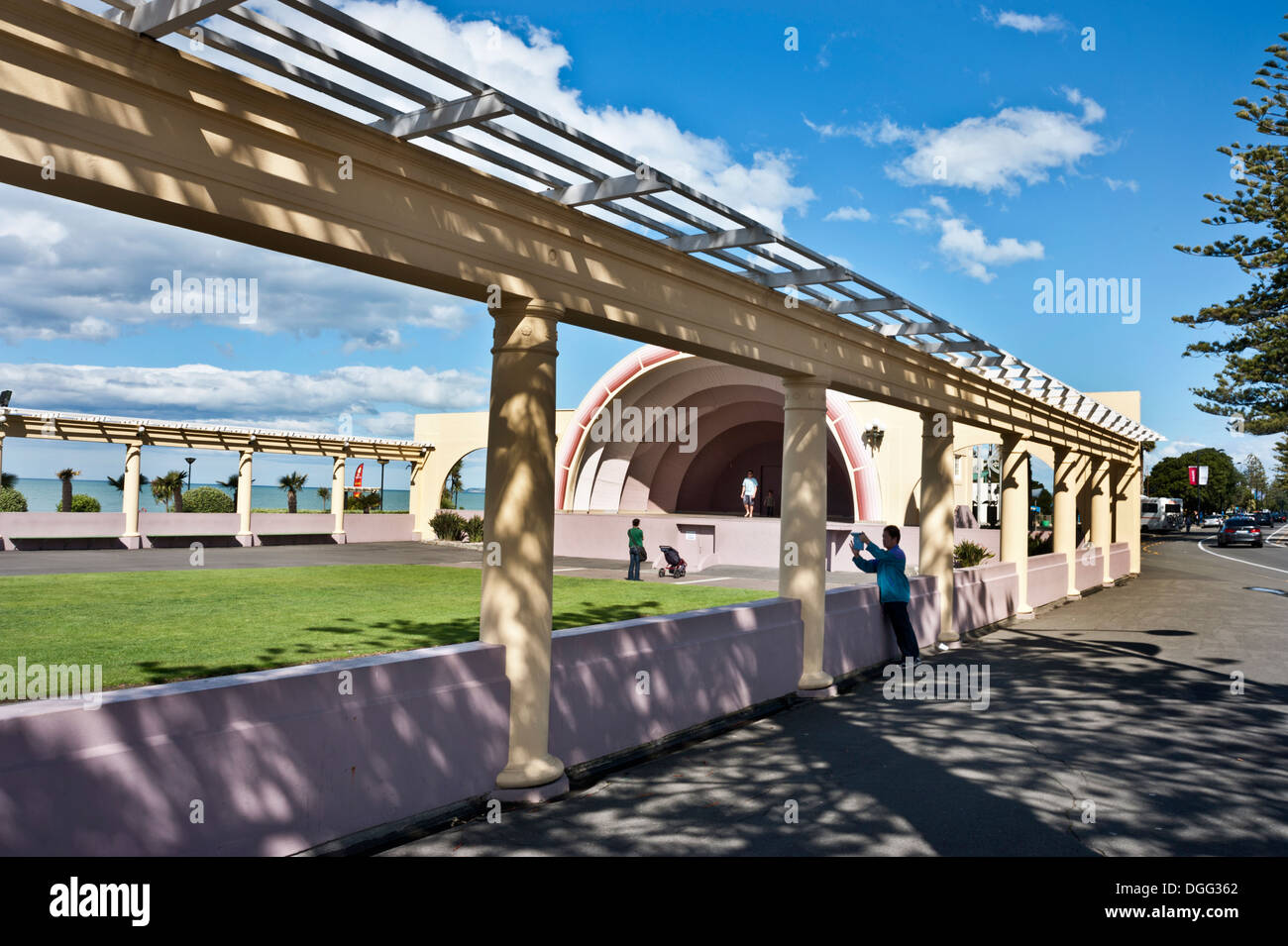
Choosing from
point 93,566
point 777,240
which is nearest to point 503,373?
point 777,240

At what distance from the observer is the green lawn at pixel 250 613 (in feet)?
34.2

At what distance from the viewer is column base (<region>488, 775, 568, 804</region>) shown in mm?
5648

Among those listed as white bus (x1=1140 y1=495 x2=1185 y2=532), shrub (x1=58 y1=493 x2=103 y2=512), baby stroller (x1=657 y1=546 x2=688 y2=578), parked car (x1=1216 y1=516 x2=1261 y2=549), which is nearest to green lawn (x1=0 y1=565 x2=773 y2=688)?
baby stroller (x1=657 y1=546 x2=688 y2=578)

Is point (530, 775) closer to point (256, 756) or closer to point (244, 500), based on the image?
point (256, 756)

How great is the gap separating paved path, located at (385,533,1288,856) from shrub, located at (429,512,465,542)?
99.5 feet

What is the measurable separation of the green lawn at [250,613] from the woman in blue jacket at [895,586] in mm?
5244

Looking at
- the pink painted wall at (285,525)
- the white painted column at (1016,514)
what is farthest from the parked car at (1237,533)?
the pink painted wall at (285,525)

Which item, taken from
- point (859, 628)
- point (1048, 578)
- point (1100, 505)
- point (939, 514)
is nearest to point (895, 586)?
point (859, 628)

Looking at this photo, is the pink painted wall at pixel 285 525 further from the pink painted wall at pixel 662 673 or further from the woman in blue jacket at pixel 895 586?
the pink painted wall at pixel 662 673

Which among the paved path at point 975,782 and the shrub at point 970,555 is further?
the shrub at point 970,555

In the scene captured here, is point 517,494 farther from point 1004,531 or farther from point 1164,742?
point 1004,531

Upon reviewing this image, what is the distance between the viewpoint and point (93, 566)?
71.3ft

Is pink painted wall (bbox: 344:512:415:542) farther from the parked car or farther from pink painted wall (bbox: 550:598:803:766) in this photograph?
the parked car
